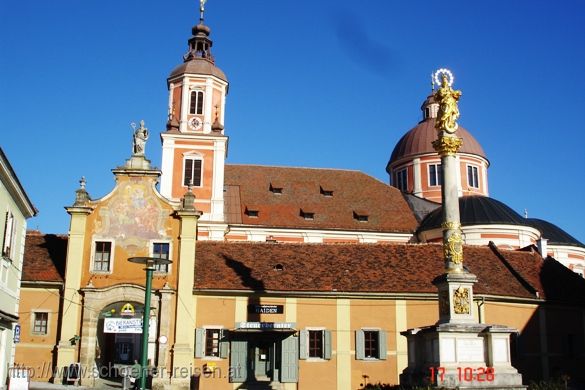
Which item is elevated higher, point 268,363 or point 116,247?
point 116,247

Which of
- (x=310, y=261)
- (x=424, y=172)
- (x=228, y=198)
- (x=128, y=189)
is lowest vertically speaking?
(x=310, y=261)

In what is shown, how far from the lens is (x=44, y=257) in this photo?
108 feet

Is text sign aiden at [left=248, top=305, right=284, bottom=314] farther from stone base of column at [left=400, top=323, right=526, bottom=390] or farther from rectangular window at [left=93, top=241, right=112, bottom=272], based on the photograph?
stone base of column at [left=400, top=323, right=526, bottom=390]

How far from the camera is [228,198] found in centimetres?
5072

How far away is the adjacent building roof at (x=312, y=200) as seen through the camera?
1981 inches

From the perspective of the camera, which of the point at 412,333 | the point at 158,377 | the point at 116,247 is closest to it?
the point at 412,333

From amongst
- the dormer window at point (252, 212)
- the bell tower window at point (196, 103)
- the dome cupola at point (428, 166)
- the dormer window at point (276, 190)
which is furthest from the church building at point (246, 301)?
the dome cupola at point (428, 166)

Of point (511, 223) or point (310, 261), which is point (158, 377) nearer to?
point (310, 261)

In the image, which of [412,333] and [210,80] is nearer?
[412,333]

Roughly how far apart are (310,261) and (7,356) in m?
15.7

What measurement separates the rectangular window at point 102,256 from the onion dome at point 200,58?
20205mm

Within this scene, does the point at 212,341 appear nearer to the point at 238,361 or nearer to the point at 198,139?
the point at 238,361

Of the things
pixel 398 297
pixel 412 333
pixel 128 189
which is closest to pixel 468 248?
pixel 398 297

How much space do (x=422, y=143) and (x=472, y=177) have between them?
532cm
